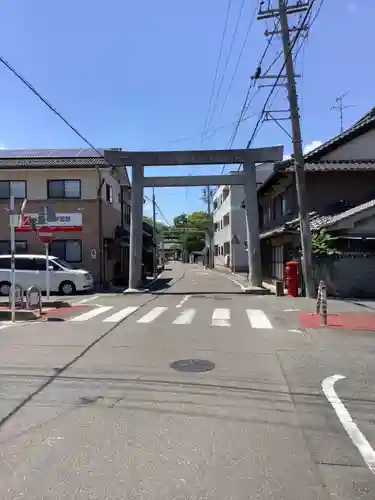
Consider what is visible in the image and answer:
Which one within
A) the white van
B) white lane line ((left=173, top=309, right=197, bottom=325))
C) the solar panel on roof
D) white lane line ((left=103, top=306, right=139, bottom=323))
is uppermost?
the solar panel on roof

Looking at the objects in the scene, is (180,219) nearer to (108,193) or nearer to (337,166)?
(108,193)

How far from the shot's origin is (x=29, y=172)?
27.0 meters

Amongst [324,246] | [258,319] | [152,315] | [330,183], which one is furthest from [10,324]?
[330,183]

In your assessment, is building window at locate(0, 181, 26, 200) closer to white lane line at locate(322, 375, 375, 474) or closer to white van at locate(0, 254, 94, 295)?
white van at locate(0, 254, 94, 295)

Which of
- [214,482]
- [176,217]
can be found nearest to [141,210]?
[214,482]

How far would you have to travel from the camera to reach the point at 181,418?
16.9ft

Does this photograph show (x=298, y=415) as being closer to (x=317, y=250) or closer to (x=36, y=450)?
(x=36, y=450)

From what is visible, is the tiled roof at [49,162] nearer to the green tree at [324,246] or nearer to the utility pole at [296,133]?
the utility pole at [296,133]

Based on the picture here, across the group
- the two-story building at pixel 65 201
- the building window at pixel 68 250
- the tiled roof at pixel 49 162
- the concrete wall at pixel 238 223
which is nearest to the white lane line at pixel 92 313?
the two-story building at pixel 65 201

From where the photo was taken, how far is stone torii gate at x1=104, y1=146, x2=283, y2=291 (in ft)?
79.2

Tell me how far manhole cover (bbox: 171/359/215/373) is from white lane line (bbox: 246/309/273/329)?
14.8ft

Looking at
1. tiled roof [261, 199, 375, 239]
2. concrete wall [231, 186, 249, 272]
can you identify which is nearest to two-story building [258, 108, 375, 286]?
tiled roof [261, 199, 375, 239]

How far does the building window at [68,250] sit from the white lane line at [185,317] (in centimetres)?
1308

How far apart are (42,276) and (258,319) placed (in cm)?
1269
